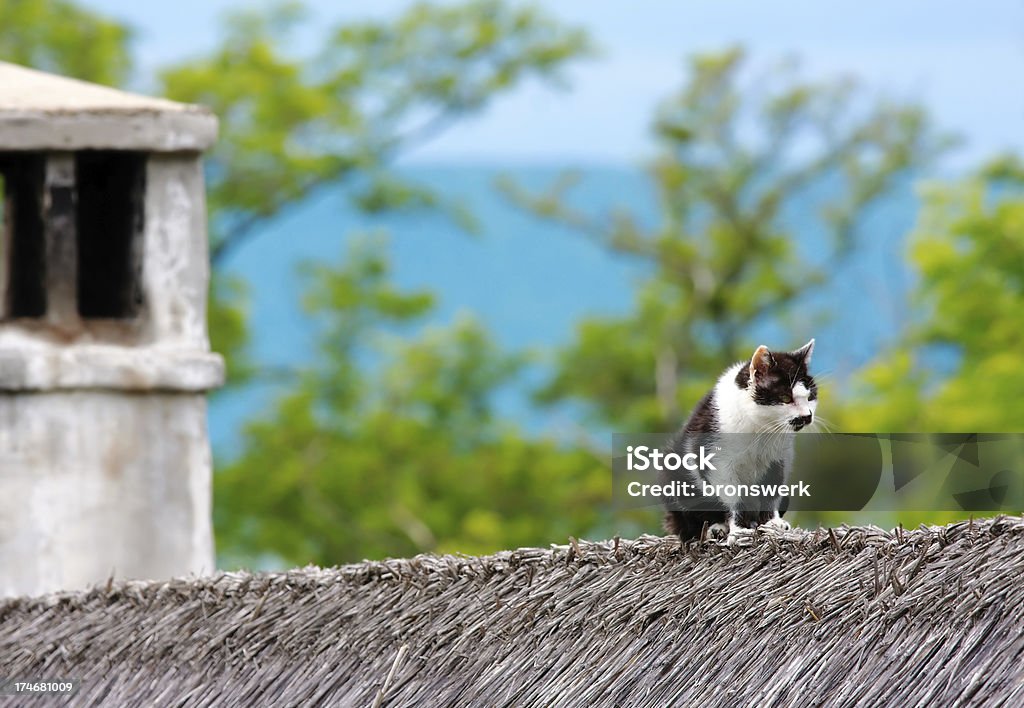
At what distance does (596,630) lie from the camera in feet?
17.6

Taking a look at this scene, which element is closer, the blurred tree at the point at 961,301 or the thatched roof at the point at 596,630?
the thatched roof at the point at 596,630

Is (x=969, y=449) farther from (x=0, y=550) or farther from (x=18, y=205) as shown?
(x=18, y=205)

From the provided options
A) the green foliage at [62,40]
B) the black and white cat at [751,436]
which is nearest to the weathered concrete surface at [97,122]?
the black and white cat at [751,436]

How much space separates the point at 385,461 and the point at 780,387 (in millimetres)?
26576

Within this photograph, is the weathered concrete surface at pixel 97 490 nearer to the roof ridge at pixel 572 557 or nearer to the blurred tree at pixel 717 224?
the roof ridge at pixel 572 557

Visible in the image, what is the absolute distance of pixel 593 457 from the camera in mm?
32250

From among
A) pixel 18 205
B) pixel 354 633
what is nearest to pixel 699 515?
pixel 354 633

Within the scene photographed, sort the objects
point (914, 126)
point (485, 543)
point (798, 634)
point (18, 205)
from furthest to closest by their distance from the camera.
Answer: point (914, 126)
point (485, 543)
point (18, 205)
point (798, 634)

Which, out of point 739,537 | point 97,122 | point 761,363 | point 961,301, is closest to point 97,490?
point 97,122

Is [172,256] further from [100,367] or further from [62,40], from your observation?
[62,40]

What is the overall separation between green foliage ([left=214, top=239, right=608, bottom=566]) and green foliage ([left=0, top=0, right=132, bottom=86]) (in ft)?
19.7

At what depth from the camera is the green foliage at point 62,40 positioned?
29.5m

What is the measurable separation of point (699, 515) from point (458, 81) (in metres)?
27.2

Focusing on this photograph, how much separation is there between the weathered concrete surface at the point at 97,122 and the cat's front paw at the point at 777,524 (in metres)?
5.45
